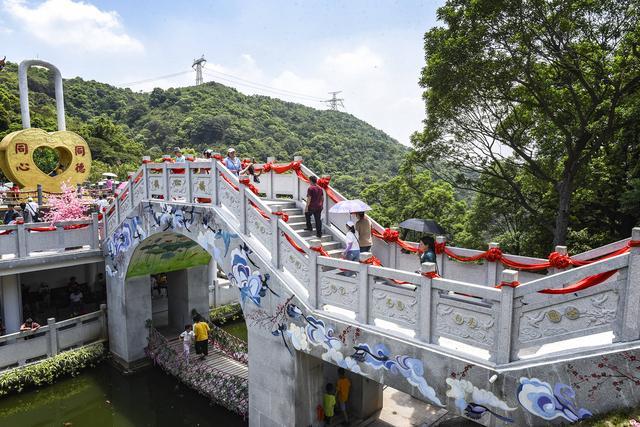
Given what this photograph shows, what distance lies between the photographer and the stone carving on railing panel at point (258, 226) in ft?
26.6

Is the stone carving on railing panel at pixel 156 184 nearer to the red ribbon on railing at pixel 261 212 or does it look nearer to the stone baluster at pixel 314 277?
the red ribbon on railing at pixel 261 212

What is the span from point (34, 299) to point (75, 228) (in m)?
4.63

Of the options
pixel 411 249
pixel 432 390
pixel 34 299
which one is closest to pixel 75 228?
pixel 34 299

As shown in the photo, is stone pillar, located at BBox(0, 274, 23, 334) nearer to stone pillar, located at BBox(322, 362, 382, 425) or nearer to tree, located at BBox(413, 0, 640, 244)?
stone pillar, located at BBox(322, 362, 382, 425)

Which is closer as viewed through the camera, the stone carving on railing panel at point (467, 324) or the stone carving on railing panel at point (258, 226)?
the stone carving on railing panel at point (467, 324)

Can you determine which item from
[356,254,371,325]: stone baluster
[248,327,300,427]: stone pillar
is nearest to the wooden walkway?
[248,327,300,427]: stone pillar

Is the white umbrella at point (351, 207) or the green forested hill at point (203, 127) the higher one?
the green forested hill at point (203, 127)

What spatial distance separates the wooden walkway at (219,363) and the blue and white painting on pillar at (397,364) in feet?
18.5

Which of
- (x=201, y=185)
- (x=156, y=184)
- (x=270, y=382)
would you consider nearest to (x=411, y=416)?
(x=270, y=382)

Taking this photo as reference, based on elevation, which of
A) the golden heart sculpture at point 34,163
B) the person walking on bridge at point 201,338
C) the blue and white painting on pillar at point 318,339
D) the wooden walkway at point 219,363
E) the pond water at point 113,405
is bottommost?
the pond water at point 113,405

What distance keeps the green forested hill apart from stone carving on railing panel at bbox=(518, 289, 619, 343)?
3704cm

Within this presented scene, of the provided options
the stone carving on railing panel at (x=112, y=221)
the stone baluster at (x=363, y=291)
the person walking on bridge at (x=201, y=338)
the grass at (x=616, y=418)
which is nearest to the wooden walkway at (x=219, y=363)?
the person walking on bridge at (x=201, y=338)

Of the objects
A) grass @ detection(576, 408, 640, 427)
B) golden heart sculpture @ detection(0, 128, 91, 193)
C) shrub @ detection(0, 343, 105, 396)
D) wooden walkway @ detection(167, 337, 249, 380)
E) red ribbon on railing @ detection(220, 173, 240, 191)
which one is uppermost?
golden heart sculpture @ detection(0, 128, 91, 193)

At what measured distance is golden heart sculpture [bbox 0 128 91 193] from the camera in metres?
15.6
